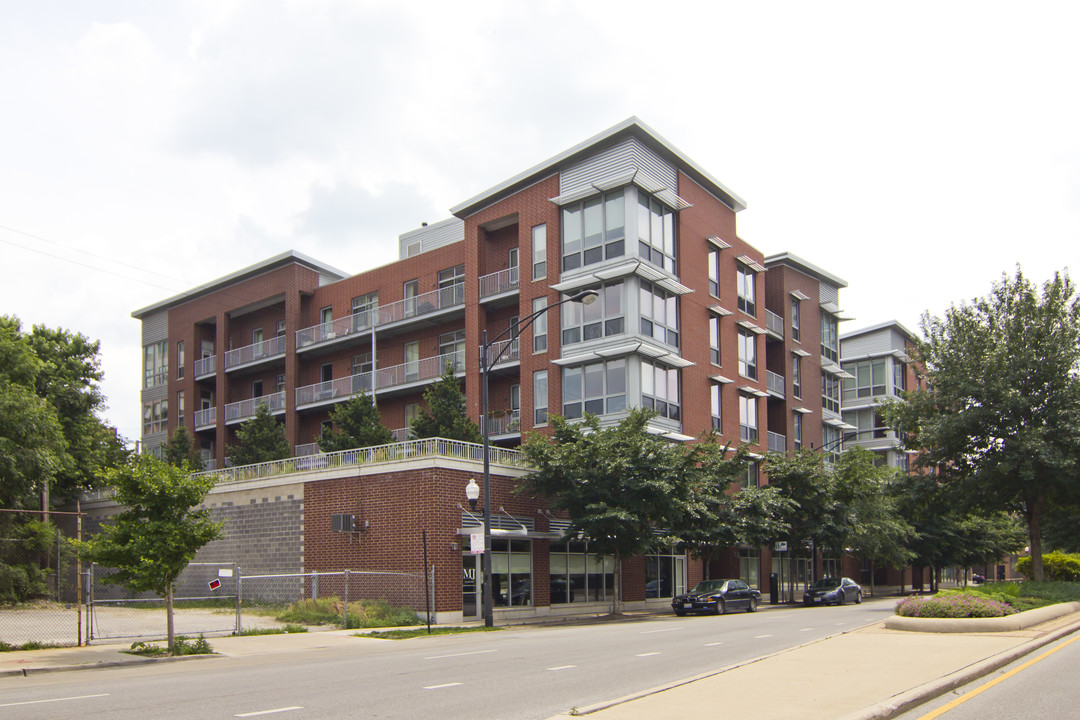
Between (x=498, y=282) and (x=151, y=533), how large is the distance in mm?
24493

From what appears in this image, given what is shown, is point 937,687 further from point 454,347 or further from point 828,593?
point 454,347

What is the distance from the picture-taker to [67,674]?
1546 cm

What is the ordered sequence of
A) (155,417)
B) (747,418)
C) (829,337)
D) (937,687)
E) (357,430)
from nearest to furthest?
1. (937,687)
2. (357,430)
3. (747,418)
4. (155,417)
5. (829,337)

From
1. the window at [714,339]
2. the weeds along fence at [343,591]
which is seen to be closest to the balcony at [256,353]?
the weeds along fence at [343,591]

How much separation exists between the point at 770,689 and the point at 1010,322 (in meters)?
25.4

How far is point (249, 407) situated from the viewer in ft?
168

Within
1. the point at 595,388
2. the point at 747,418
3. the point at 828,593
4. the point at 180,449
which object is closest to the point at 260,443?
the point at 180,449

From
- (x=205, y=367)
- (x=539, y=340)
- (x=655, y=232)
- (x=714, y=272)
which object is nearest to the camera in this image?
(x=655, y=232)

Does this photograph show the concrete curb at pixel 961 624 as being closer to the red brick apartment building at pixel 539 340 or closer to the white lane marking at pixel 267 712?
the white lane marking at pixel 267 712

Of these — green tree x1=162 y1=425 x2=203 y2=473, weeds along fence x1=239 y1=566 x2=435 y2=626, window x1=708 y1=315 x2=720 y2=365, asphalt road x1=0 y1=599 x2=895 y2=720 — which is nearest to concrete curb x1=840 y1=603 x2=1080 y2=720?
asphalt road x1=0 y1=599 x2=895 y2=720

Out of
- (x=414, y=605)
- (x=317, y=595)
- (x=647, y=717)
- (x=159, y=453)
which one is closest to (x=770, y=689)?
(x=647, y=717)

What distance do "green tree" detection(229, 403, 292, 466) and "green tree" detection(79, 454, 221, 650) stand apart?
2462 centimetres

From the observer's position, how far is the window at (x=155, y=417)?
56844mm

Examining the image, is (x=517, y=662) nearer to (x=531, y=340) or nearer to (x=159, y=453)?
(x=531, y=340)
